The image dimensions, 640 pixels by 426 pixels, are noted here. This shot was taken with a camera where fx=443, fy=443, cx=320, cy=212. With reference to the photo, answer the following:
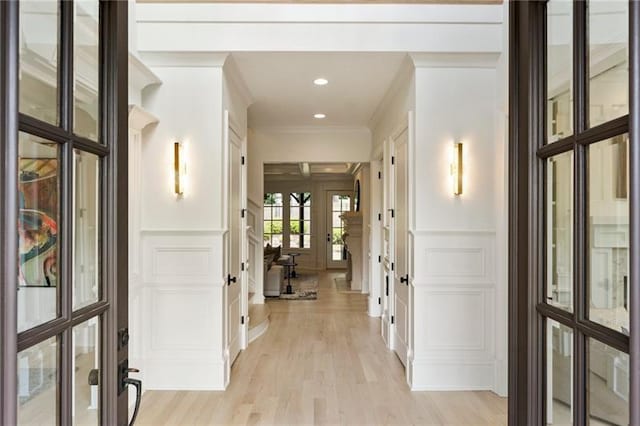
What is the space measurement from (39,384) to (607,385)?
43.7 inches

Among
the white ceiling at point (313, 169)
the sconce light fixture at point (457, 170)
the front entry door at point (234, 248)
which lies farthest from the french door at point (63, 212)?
the white ceiling at point (313, 169)

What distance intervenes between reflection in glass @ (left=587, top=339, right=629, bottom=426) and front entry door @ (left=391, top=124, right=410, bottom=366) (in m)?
2.85

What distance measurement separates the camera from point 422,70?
349 centimetres

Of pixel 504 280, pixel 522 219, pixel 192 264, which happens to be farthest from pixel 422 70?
pixel 522 219

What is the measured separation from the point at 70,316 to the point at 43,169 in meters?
0.31

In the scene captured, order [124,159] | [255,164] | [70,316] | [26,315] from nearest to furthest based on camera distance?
[26,315] < [70,316] < [124,159] < [255,164]

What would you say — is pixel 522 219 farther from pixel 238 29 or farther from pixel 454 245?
pixel 238 29

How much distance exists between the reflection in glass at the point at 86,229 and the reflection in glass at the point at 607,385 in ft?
3.61

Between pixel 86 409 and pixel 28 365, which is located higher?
pixel 28 365

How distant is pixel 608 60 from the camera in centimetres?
85

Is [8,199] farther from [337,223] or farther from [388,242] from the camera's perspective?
Result: [337,223]

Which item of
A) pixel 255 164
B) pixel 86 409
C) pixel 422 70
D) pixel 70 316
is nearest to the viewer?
pixel 70 316

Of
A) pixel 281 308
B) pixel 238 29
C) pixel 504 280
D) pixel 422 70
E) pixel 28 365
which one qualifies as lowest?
pixel 281 308

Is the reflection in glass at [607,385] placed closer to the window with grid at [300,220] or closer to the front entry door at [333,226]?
the front entry door at [333,226]
